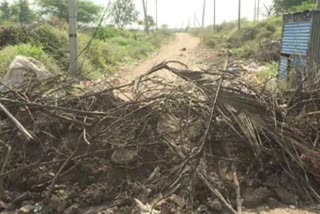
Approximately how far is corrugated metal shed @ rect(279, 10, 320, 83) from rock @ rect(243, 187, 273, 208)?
3.97 metres

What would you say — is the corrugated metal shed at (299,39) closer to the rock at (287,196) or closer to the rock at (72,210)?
the rock at (287,196)

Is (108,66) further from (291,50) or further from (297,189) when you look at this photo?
(297,189)

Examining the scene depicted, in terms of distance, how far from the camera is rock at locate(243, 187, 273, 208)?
442 centimetres

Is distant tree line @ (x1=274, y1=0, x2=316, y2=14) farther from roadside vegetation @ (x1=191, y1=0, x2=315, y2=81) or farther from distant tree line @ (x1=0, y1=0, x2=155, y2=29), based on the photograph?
distant tree line @ (x1=0, y1=0, x2=155, y2=29)

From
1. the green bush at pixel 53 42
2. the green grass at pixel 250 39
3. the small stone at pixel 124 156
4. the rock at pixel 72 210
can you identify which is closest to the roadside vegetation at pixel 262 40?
the green grass at pixel 250 39

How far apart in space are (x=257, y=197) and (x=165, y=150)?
1.19 m

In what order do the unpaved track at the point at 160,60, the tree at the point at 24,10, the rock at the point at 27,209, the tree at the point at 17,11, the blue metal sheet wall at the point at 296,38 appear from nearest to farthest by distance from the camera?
the rock at the point at 27,209 < the blue metal sheet wall at the point at 296,38 < the unpaved track at the point at 160,60 < the tree at the point at 17,11 < the tree at the point at 24,10

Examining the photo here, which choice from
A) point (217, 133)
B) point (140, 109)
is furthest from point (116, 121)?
point (217, 133)

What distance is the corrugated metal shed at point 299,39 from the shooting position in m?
8.99

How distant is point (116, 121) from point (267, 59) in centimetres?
1432

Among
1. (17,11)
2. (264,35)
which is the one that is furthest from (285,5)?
(17,11)

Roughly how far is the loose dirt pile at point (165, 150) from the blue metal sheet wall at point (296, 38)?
4.10 m

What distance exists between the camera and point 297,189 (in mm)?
4637

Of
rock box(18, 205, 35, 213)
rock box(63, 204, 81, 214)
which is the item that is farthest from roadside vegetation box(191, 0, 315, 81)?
rock box(18, 205, 35, 213)
